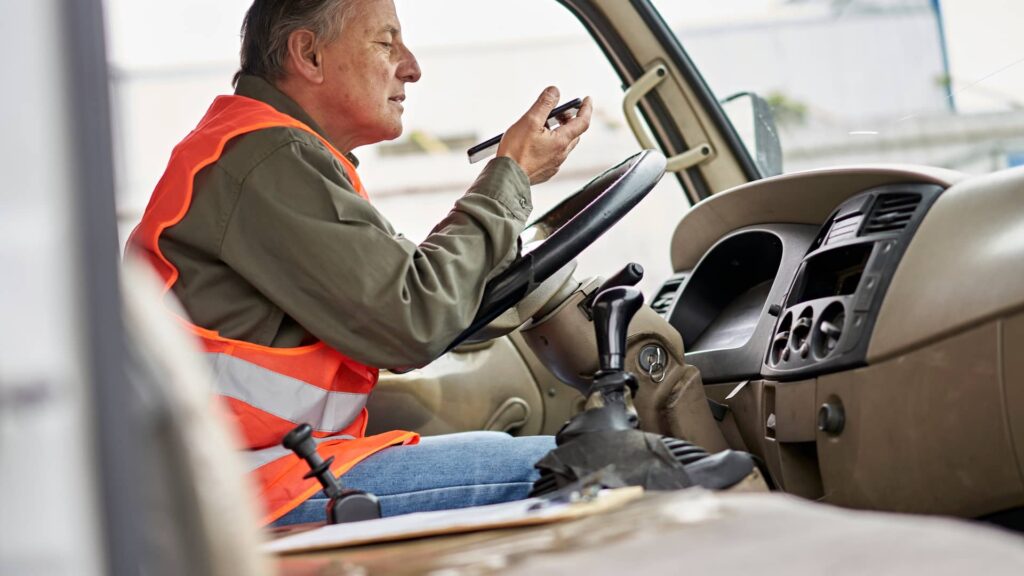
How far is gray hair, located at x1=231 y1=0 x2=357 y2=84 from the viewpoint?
179cm

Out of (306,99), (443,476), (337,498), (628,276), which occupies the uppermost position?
(306,99)

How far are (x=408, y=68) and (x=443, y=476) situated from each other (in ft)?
2.33

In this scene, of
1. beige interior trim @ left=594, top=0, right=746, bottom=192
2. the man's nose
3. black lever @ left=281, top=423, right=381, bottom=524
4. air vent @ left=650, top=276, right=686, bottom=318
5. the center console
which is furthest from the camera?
beige interior trim @ left=594, top=0, right=746, bottom=192

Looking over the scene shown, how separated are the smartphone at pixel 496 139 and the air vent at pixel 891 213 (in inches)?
18.1

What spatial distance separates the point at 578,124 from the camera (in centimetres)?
173

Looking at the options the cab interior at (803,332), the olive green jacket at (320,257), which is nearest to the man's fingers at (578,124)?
the olive green jacket at (320,257)

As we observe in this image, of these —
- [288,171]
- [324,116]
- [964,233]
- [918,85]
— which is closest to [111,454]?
[288,171]

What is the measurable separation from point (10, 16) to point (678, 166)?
2.34 meters

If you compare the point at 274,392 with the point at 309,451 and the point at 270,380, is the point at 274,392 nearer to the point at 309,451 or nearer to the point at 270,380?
the point at 270,380

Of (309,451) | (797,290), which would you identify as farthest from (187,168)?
(797,290)

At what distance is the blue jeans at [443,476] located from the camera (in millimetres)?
1486

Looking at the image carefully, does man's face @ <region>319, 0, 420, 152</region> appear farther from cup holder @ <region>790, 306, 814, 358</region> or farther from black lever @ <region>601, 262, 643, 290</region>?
cup holder @ <region>790, 306, 814, 358</region>

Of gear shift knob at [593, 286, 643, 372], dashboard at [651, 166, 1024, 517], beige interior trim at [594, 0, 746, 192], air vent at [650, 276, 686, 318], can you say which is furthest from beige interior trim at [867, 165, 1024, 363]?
beige interior trim at [594, 0, 746, 192]

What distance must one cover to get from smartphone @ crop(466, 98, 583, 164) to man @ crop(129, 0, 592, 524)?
46 millimetres
